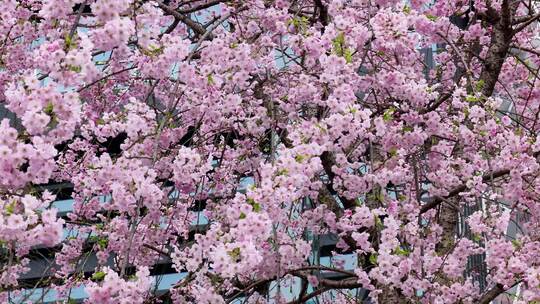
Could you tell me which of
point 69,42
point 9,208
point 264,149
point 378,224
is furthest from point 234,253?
point 264,149

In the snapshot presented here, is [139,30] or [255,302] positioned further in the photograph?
[255,302]

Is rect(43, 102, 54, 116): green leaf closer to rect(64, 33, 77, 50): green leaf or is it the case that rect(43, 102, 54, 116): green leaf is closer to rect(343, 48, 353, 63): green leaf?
rect(64, 33, 77, 50): green leaf

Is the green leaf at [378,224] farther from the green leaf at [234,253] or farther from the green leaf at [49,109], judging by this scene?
the green leaf at [49,109]

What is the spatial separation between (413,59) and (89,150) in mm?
2084

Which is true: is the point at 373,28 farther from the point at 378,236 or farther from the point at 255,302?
the point at 255,302

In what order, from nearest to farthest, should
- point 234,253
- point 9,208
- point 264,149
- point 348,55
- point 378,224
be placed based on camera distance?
point 9,208 < point 234,253 < point 348,55 < point 378,224 < point 264,149

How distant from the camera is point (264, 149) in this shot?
16.4 feet

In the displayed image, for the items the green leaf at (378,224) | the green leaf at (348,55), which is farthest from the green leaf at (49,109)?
the green leaf at (378,224)

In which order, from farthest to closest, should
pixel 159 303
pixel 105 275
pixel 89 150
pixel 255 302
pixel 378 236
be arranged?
pixel 159 303 < pixel 89 150 < pixel 255 302 < pixel 378 236 < pixel 105 275

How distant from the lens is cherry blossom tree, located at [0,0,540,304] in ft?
9.94

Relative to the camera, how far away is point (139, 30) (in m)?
3.57

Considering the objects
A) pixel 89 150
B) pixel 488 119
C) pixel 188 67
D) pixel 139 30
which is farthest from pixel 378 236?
pixel 89 150

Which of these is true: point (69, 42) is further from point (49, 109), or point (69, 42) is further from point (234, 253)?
point (234, 253)

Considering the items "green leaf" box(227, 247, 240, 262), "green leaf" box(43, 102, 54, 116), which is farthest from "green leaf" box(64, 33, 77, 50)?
"green leaf" box(227, 247, 240, 262)
